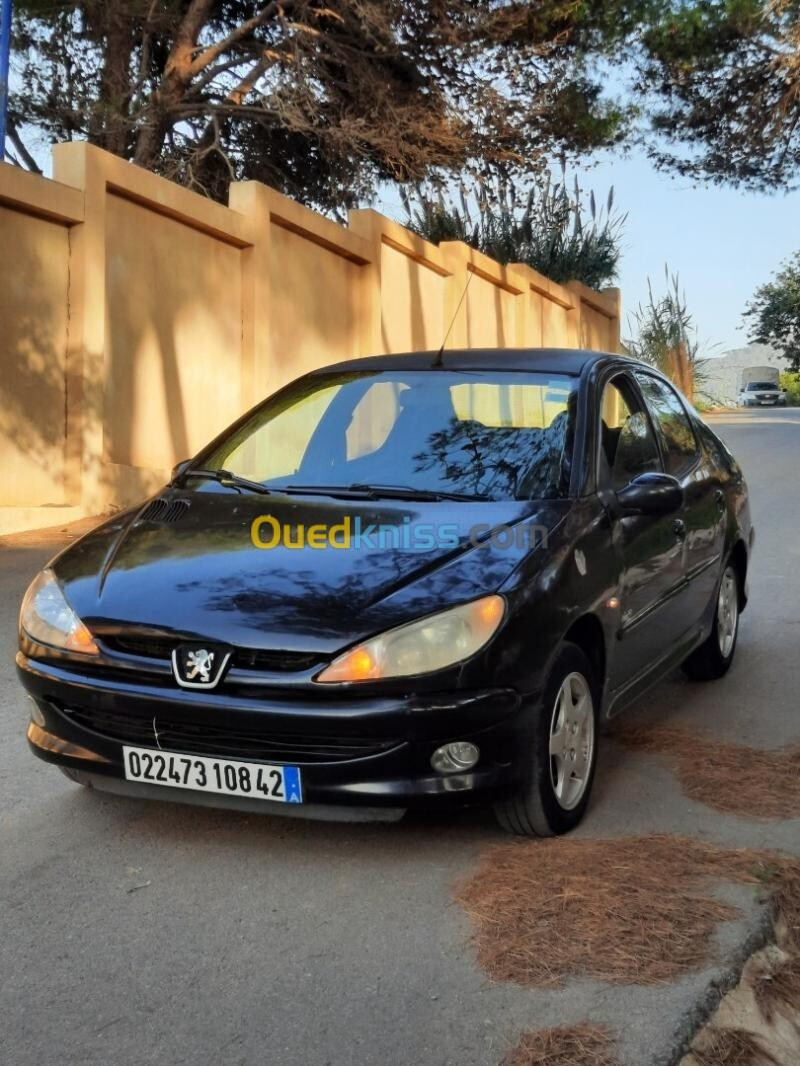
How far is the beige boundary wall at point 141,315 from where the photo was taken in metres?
10.8

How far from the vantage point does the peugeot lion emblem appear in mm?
3604

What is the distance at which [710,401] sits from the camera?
112 feet

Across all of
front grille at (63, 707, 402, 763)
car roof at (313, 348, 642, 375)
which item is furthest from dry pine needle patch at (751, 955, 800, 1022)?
car roof at (313, 348, 642, 375)

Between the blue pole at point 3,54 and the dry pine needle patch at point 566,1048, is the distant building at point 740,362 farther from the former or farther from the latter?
the dry pine needle patch at point 566,1048

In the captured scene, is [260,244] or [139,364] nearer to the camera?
[139,364]

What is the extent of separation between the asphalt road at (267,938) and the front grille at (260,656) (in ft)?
2.09

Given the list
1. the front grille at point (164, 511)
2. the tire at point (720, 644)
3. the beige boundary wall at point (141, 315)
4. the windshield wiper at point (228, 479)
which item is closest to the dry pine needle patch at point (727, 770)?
the tire at point (720, 644)

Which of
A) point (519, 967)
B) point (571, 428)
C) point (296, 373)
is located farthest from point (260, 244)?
point (519, 967)

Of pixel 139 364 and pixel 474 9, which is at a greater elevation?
pixel 474 9

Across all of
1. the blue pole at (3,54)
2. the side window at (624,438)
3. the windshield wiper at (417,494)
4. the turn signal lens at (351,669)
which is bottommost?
the turn signal lens at (351,669)

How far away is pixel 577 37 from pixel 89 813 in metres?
16.5

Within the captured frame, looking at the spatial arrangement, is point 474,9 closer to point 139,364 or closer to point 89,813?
point 139,364

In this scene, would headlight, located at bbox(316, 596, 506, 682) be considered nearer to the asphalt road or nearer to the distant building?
the asphalt road

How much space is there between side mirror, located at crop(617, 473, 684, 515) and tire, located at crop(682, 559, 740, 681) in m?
1.54
